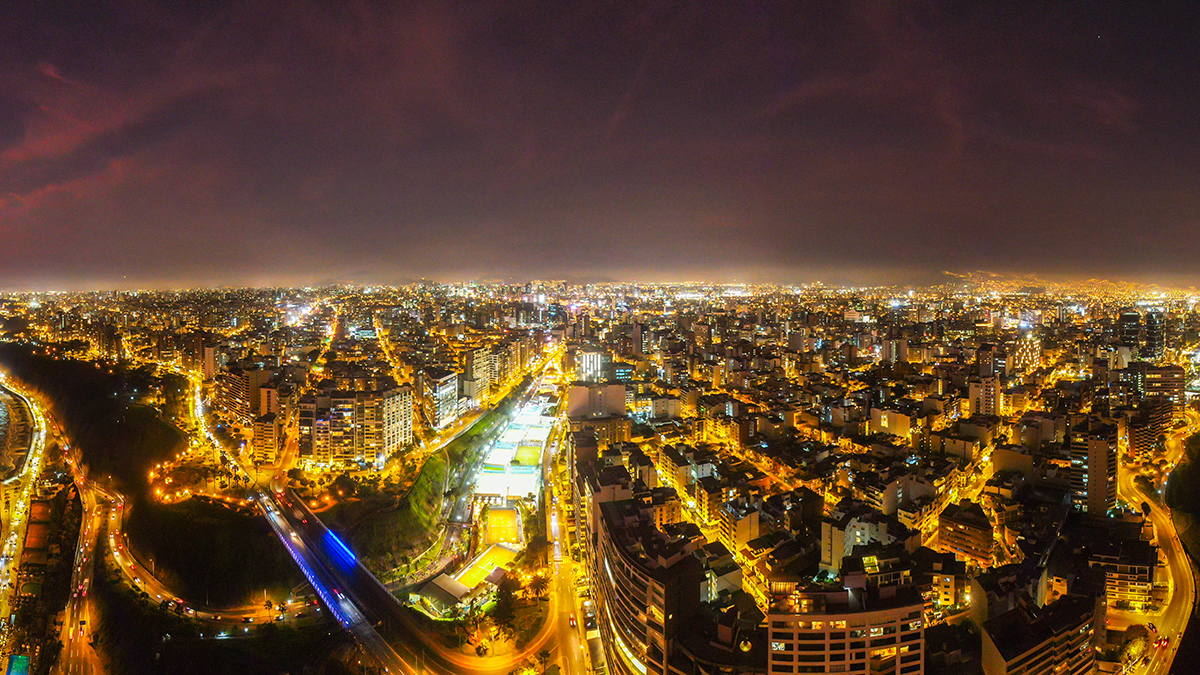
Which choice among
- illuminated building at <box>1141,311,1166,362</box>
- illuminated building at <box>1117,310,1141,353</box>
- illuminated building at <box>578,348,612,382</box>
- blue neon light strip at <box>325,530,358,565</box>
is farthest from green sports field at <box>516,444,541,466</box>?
illuminated building at <box>1141,311,1166,362</box>

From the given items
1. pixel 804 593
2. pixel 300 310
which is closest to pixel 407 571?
pixel 804 593

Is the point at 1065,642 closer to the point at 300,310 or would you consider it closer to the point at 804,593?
the point at 804,593

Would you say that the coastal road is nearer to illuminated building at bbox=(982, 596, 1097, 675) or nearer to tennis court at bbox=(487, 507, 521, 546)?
illuminated building at bbox=(982, 596, 1097, 675)

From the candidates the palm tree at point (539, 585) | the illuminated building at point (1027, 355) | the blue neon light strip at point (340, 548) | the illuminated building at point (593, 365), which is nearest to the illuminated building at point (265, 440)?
the blue neon light strip at point (340, 548)

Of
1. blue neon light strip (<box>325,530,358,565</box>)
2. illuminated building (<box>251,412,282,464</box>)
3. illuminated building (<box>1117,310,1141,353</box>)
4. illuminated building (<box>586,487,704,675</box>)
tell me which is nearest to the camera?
illuminated building (<box>586,487,704,675</box>)

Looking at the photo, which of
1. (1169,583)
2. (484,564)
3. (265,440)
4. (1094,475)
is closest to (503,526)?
(484,564)
